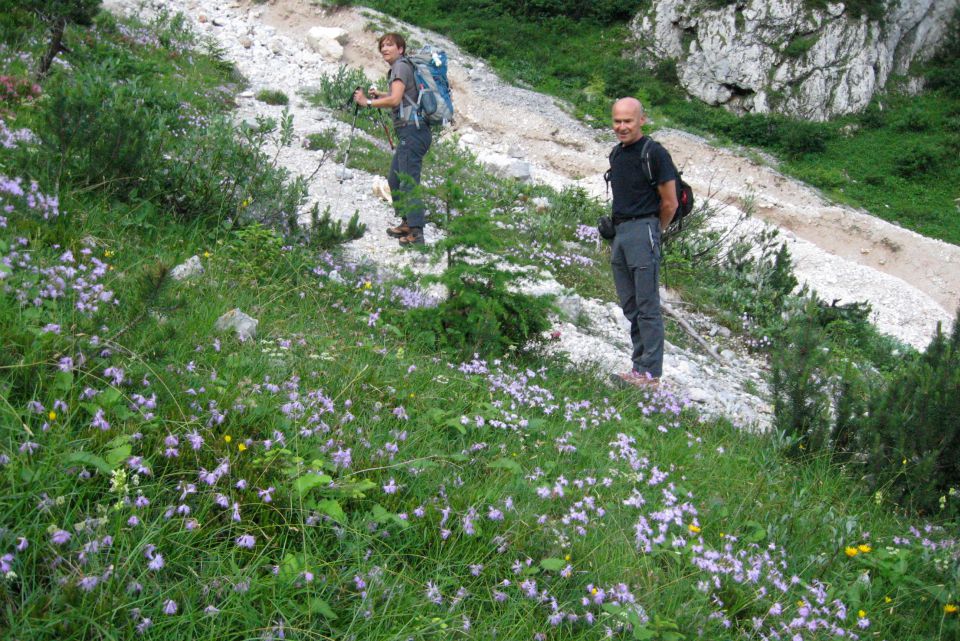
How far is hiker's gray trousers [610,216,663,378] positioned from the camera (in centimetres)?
641

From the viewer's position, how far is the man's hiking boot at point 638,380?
608 centimetres

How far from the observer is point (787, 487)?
453 centimetres

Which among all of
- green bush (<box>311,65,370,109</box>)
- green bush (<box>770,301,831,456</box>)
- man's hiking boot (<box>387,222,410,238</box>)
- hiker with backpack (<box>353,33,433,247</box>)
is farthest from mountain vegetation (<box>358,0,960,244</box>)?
green bush (<box>770,301,831,456</box>)

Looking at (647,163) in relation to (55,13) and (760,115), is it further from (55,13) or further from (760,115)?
(760,115)

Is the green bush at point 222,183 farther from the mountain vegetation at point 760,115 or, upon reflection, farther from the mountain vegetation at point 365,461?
the mountain vegetation at point 760,115

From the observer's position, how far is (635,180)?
639cm

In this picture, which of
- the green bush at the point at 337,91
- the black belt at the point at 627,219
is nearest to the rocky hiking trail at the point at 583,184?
the green bush at the point at 337,91

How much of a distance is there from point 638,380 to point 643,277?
982 millimetres

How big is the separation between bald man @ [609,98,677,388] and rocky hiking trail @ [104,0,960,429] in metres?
0.75

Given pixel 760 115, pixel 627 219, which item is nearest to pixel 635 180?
→ pixel 627 219

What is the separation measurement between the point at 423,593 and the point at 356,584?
0.25m

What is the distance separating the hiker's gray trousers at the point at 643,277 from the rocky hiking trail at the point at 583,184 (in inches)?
26.1

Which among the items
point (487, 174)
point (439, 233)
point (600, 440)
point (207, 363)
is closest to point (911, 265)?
point (487, 174)

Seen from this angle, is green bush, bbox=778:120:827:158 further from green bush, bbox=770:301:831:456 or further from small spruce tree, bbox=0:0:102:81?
small spruce tree, bbox=0:0:102:81
